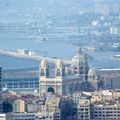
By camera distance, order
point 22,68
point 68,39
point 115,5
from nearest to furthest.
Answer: point 22,68 < point 68,39 < point 115,5

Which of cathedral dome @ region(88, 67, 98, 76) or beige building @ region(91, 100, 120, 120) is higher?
cathedral dome @ region(88, 67, 98, 76)

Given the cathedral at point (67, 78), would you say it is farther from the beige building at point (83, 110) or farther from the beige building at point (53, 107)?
the beige building at point (83, 110)

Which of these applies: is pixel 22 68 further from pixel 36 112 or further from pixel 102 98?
pixel 36 112

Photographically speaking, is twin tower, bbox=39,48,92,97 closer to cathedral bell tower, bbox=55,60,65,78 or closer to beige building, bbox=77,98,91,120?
cathedral bell tower, bbox=55,60,65,78

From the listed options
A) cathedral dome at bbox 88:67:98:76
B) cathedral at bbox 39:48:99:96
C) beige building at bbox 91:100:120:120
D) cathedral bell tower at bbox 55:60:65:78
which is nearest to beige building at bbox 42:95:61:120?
beige building at bbox 91:100:120:120

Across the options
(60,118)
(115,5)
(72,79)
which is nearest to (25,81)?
(72,79)

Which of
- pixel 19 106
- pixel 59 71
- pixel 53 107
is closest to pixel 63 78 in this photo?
pixel 59 71

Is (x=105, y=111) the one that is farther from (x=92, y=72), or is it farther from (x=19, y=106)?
(x=92, y=72)
